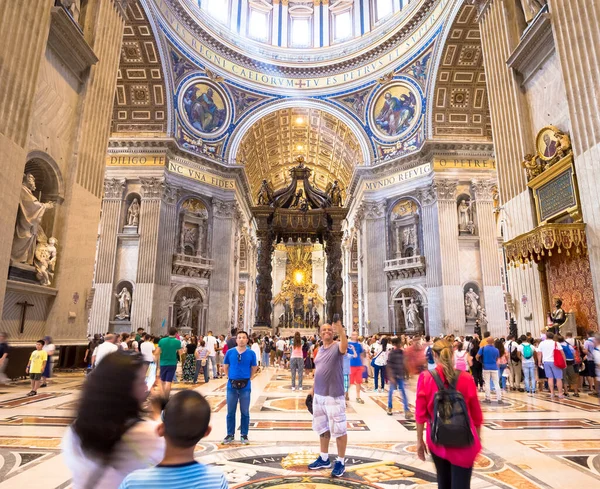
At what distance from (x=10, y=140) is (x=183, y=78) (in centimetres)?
1616

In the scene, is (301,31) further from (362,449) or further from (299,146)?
(362,449)

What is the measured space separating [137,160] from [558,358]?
19731 mm

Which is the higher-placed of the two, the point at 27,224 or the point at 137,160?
the point at 137,160

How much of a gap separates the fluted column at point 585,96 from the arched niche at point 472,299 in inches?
489

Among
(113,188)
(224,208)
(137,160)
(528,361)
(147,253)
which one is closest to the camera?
(528,361)

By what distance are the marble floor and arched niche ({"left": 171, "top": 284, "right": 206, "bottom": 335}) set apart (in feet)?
44.8

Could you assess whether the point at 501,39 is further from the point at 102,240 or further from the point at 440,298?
the point at 102,240

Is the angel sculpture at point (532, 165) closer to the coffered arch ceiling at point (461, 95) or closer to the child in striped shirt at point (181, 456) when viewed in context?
the child in striped shirt at point (181, 456)

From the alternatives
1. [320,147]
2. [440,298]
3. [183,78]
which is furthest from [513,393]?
[320,147]

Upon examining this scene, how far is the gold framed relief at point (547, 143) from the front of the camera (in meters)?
8.20

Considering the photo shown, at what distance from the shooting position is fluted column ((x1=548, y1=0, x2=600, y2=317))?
6.88m

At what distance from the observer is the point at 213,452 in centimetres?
417

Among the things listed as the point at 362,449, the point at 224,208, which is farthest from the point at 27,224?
the point at 224,208

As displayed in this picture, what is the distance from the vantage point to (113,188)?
20.3 meters
